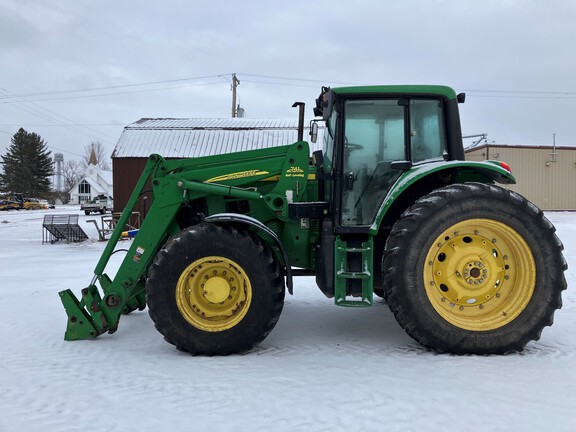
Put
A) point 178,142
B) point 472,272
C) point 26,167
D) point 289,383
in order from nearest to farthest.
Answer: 1. point 289,383
2. point 472,272
3. point 178,142
4. point 26,167

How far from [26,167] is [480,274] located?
2894 inches

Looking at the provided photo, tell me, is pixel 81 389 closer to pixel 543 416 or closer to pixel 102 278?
pixel 102 278

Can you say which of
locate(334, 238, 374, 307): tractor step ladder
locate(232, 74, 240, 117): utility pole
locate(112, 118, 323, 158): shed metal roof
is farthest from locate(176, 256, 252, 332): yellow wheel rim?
locate(232, 74, 240, 117): utility pole

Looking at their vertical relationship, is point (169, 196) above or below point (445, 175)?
below

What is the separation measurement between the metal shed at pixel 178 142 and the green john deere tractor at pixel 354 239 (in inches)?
535

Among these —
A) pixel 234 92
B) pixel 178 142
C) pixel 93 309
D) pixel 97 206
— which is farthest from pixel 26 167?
pixel 93 309

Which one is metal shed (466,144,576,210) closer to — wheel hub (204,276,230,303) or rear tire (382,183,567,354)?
rear tire (382,183,567,354)

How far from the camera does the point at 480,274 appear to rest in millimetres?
3676

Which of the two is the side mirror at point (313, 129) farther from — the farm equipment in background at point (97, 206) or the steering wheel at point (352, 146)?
the farm equipment in background at point (97, 206)

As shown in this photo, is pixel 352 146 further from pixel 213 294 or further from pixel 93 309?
pixel 93 309

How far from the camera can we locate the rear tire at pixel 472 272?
3.54 m

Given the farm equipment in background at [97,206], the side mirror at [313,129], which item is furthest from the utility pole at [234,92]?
the side mirror at [313,129]

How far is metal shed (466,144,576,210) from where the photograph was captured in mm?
28500

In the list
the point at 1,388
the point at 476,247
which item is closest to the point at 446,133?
the point at 476,247
